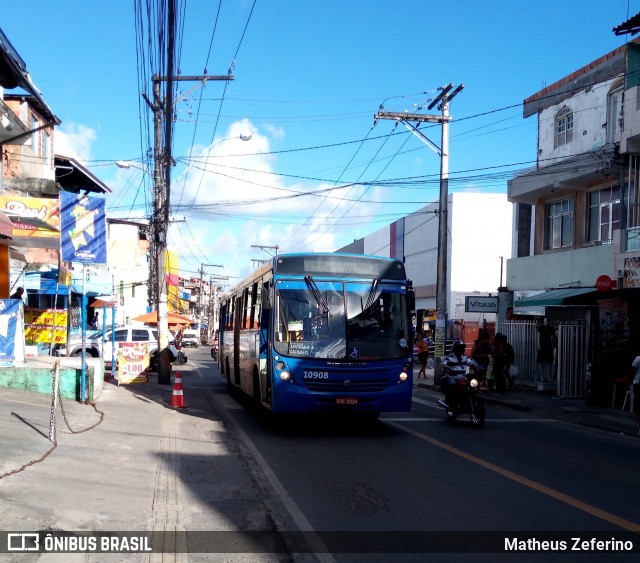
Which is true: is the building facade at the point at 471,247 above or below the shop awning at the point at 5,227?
above

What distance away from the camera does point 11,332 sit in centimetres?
1279

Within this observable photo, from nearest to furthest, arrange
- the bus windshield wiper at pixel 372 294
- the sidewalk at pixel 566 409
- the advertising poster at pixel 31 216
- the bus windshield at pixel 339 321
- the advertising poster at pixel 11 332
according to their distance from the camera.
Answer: the bus windshield at pixel 339 321, the bus windshield wiper at pixel 372 294, the advertising poster at pixel 11 332, the sidewalk at pixel 566 409, the advertising poster at pixel 31 216

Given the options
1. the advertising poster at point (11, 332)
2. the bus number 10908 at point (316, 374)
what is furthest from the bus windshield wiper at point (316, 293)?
the advertising poster at point (11, 332)

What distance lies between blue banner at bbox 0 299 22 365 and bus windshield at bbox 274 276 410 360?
5737 millimetres

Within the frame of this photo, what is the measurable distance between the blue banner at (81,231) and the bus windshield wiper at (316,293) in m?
4.76

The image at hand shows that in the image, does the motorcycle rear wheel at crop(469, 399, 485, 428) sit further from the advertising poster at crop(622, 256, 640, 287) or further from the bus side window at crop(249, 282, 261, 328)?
the advertising poster at crop(622, 256, 640, 287)

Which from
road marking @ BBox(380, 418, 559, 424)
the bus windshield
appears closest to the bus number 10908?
the bus windshield

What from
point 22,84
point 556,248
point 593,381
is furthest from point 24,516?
point 556,248

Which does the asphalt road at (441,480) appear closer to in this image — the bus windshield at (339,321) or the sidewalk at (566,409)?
the sidewalk at (566,409)

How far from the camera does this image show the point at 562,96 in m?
23.2

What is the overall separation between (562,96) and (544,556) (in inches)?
835

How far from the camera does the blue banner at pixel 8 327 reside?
41.6ft

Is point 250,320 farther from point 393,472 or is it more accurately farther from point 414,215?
point 414,215

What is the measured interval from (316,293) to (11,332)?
21.0 feet
